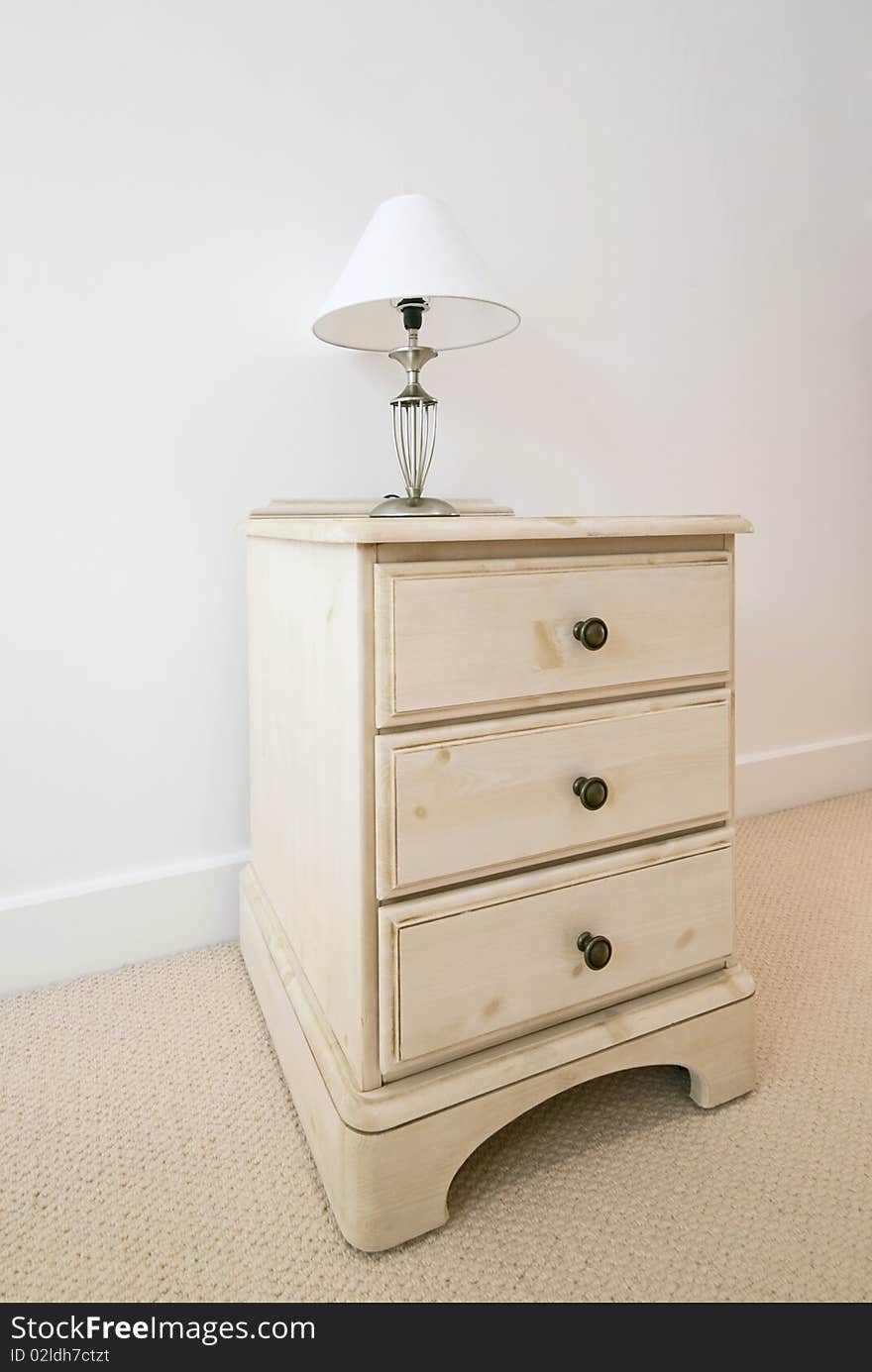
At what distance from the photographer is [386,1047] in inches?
30.3

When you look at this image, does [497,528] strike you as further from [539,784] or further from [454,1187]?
[454,1187]

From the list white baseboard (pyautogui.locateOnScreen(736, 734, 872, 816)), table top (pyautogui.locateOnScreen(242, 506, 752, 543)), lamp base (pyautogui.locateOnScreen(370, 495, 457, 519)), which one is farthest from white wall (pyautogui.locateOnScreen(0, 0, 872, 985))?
white baseboard (pyautogui.locateOnScreen(736, 734, 872, 816))

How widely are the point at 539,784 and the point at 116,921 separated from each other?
78 cm

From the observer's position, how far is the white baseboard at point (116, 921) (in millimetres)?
1209

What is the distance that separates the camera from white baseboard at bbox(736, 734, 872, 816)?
75.1 inches

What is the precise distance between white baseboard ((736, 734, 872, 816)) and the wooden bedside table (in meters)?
1.02

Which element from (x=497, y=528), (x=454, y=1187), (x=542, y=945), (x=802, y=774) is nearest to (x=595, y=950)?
(x=542, y=945)

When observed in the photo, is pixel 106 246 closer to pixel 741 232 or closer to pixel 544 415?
pixel 544 415

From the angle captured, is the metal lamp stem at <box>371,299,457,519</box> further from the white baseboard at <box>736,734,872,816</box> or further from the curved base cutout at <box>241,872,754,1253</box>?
the white baseboard at <box>736,734,872,816</box>

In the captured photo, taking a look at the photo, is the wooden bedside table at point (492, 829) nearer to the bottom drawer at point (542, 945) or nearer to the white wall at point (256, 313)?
the bottom drawer at point (542, 945)

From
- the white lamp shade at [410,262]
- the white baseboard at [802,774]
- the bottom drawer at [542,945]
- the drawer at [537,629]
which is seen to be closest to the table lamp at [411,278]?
the white lamp shade at [410,262]

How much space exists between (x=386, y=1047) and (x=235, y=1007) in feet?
1.55
